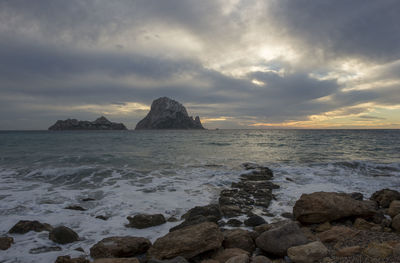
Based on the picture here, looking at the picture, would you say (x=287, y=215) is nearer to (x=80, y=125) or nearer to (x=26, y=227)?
(x=26, y=227)

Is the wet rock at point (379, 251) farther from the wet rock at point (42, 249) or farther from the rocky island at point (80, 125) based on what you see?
the rocky island at point (80, 125)

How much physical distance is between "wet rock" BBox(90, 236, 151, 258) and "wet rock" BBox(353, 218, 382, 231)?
4822mm

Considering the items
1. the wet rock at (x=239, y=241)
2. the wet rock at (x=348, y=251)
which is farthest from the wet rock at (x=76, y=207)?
the wet rock at (x=348, y=251)

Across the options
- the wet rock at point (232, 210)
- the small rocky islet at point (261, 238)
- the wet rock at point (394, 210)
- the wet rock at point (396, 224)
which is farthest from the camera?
the wet rock at point (232, 210)

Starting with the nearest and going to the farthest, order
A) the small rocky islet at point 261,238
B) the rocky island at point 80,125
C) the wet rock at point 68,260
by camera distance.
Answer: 1. the small rocky islet at point 261,238
2. the wet rock at point 68,260
3. the rocky island at point 80,125

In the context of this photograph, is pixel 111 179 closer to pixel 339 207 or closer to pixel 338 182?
pixel 339 207

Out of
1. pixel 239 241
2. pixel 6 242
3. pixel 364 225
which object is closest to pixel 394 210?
pixel 364 225

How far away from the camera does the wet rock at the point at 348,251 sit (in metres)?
3.53

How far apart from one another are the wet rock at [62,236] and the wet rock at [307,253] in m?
4.33

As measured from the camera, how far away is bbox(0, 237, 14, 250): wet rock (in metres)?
4.32

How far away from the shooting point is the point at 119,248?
13.3 feet

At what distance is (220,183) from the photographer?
388 inches

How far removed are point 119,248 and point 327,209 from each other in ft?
15.7

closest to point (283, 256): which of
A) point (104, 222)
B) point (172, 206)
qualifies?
point (172, 206)
